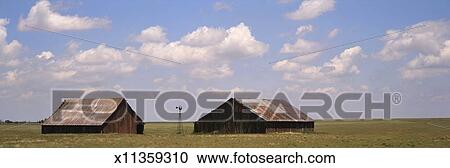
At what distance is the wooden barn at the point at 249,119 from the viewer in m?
68.9

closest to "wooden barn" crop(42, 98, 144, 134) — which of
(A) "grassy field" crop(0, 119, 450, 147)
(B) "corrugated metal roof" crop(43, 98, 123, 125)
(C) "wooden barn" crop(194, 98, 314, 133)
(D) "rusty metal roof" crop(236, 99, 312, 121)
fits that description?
(B) "corrugated metal roof" crop(43, 98, 123, 125)

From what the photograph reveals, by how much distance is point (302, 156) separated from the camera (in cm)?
2253

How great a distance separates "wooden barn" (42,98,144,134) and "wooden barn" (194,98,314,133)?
8336 mm

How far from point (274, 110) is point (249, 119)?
188 inches

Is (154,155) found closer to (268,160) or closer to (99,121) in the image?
(268,160)

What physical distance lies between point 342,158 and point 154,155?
7.12m

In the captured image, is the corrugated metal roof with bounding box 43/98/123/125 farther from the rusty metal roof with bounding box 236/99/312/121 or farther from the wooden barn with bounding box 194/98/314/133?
the rusty metal roof with bounding box 236/99/312/121

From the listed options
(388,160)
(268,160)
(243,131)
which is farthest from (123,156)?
(243,131)

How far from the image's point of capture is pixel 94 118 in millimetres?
69500

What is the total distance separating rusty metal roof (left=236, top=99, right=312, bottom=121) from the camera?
7006 centimetres

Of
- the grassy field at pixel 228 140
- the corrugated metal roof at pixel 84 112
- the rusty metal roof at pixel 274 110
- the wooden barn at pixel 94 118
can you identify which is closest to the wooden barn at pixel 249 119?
the rusty metal roof at pixel 274 110

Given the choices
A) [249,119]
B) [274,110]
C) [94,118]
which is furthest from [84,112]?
[274,110]

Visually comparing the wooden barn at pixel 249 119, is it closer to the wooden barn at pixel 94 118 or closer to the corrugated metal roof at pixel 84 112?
the wooden barn at pixel 94 118

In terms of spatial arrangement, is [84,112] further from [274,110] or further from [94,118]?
[274,110]
